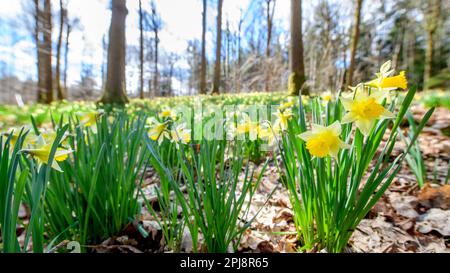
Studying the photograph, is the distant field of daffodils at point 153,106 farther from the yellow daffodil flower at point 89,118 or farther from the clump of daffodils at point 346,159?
the clump of daffodils at point 346,159

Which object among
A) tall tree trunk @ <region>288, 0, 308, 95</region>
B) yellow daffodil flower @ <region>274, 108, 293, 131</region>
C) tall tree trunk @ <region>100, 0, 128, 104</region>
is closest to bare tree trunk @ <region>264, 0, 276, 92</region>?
tall tree trunk @ <region>288, 0, 308, 95</region>

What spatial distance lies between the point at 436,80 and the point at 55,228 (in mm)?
6229

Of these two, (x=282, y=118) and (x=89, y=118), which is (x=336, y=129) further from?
(x=89, y=118)

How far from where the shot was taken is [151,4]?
2371 millimetres

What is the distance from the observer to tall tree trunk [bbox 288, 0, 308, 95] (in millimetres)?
3850

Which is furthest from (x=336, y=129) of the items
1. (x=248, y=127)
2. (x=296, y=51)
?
(x=296, y=51)

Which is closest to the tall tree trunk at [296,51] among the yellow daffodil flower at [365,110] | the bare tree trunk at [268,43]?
the bare tree trunk at [268,43]

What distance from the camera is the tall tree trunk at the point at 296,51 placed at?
3.85 metres

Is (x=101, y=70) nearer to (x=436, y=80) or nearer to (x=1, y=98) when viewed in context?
(x=1, y=98)

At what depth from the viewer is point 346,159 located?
0.59 m

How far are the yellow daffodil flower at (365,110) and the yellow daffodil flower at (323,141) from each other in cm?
4

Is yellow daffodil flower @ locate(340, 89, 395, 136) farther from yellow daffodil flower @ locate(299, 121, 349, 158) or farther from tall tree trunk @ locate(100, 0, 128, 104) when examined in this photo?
tall tree trunk @ locate(100, 0, 128, 104)

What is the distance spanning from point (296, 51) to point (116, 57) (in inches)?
109
